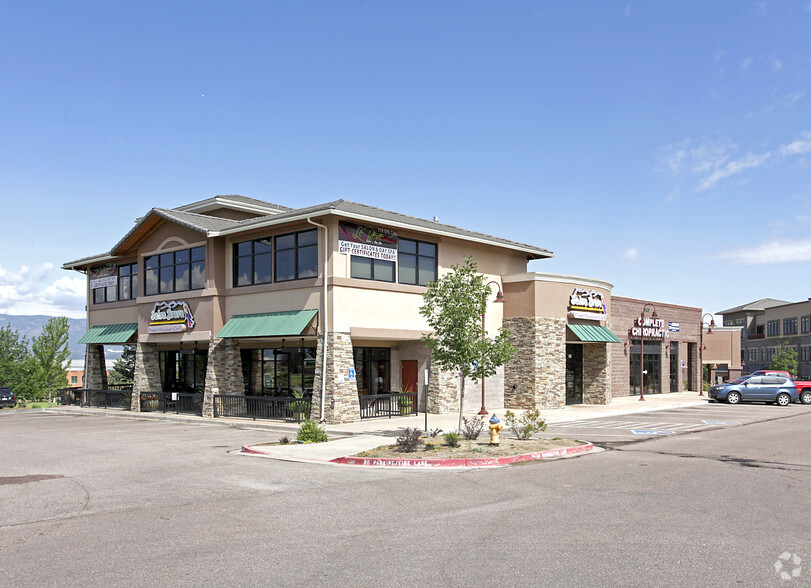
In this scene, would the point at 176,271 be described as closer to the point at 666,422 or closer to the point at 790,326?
the point at 666,422

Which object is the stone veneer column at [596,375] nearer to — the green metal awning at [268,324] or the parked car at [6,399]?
the green metal awning at [268,324]

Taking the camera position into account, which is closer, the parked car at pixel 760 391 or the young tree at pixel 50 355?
the parked car at pixel 760 391

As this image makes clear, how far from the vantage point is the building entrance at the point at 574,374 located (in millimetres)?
35469

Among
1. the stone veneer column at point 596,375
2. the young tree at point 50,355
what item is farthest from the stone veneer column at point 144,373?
the young tree at point 50,355

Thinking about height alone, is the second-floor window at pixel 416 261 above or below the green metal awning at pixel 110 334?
above

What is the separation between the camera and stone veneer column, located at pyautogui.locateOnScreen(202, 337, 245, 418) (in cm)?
2936

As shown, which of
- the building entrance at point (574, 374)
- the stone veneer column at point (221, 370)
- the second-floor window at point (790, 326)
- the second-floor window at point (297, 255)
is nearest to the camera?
Answer: the second-floor window at point (297, 255)

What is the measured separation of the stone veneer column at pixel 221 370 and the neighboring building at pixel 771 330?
63739 mm

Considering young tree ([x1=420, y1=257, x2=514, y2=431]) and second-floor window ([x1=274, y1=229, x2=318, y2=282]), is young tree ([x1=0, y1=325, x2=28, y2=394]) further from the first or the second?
young tree ([x1=420, y1=257, x2=514, y2=431])

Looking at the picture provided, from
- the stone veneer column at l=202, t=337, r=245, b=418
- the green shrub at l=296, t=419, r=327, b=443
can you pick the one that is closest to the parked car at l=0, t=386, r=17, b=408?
the stone veneer column at l=202, t=337, r=245, b=418

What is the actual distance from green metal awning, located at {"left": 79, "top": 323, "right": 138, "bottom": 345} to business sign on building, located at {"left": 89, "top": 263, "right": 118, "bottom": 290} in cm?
244

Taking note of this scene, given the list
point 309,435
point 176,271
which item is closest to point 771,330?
point 176,271

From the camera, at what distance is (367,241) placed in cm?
2683

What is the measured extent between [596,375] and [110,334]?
26.0m
